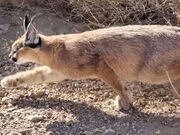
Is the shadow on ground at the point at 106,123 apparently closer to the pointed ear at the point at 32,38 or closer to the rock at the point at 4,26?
the pointed ear at the point at 32,38

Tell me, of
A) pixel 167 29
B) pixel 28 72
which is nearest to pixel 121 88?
pixel 167 29

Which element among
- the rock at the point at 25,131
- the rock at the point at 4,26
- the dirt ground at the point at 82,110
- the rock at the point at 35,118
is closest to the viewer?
the rock at the point at 25,131

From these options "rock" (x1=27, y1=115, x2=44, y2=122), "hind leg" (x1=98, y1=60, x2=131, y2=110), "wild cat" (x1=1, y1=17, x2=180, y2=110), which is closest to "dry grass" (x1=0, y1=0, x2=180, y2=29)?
"wild cat" (x1=1, y1=17, x2=180, y2=110)

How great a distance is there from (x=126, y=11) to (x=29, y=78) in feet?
6.10

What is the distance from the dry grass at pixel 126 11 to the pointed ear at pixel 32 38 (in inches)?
57.6

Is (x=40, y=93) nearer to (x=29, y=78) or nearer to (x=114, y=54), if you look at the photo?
(x=29, y=78)

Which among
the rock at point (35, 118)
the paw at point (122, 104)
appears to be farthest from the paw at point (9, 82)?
the paw at point (122, 104)

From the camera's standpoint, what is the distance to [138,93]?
22.0 feet

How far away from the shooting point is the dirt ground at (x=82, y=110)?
5.90m

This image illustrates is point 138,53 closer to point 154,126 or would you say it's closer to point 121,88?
point 121,88

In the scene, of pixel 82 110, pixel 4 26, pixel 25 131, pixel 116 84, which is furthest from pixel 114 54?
pixel 4 26

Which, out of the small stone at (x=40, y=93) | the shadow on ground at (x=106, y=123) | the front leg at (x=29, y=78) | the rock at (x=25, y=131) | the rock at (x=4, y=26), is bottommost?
the rock at (x=25, y=131)

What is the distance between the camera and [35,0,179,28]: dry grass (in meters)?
7.61

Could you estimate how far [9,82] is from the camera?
6.72m
